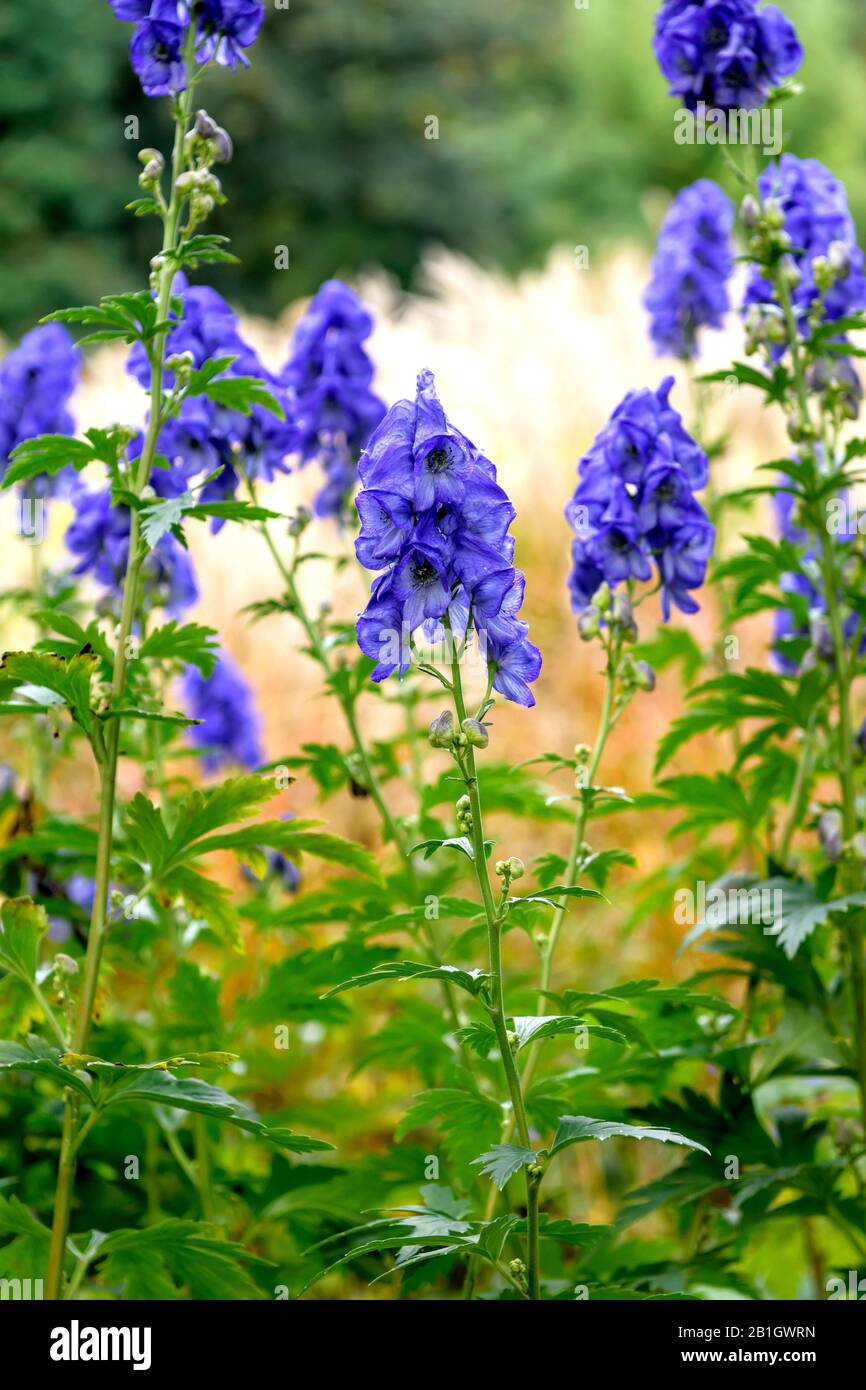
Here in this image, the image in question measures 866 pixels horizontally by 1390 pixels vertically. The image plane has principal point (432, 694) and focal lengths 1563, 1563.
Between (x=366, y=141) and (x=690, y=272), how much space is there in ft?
75.3

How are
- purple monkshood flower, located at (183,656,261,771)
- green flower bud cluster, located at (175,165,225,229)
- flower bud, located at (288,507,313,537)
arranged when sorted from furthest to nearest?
1. purple monkshood flower, located at (183,656,261,771)
2. flower bud, located at (288,507,313,537)
3. green flower bud cluster, located at (175,165,225,229)

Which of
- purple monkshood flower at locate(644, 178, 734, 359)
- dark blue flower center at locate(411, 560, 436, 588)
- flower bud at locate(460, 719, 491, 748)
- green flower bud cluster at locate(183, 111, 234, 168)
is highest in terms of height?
purple monkshood flower at locate(644, 178, 734, 359)

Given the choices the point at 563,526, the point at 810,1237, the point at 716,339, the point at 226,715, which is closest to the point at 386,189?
the point at 716,339

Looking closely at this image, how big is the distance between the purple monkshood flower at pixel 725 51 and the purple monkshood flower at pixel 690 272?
34.2 inches

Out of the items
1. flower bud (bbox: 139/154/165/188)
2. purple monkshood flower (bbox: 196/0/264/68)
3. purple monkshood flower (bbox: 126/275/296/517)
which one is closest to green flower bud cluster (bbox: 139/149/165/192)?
flower bud (bbox: 139/154/165/188)

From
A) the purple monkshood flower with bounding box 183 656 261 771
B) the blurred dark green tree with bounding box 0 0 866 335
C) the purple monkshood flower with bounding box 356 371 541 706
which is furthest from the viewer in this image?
the blurred dark green tree with bounding box 0 0 866 335

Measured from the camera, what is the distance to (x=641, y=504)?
117 inches

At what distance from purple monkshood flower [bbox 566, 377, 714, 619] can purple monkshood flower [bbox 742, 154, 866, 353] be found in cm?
73

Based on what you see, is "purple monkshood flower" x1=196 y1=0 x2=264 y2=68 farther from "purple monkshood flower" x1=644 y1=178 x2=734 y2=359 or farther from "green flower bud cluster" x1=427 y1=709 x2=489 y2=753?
"purple monkshood flower" x1=644 y1=178 x2=734 y2=359

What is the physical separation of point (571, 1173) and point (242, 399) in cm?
323

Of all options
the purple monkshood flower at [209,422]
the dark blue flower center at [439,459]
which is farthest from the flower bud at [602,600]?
the dark blue flower center at [439,459]

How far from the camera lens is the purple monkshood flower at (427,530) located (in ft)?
6.65

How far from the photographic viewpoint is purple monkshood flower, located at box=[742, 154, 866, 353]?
357 centimetres

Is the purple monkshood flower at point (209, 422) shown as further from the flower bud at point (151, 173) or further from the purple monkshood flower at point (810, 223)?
the purple monkshood flower at point (810, 223)
